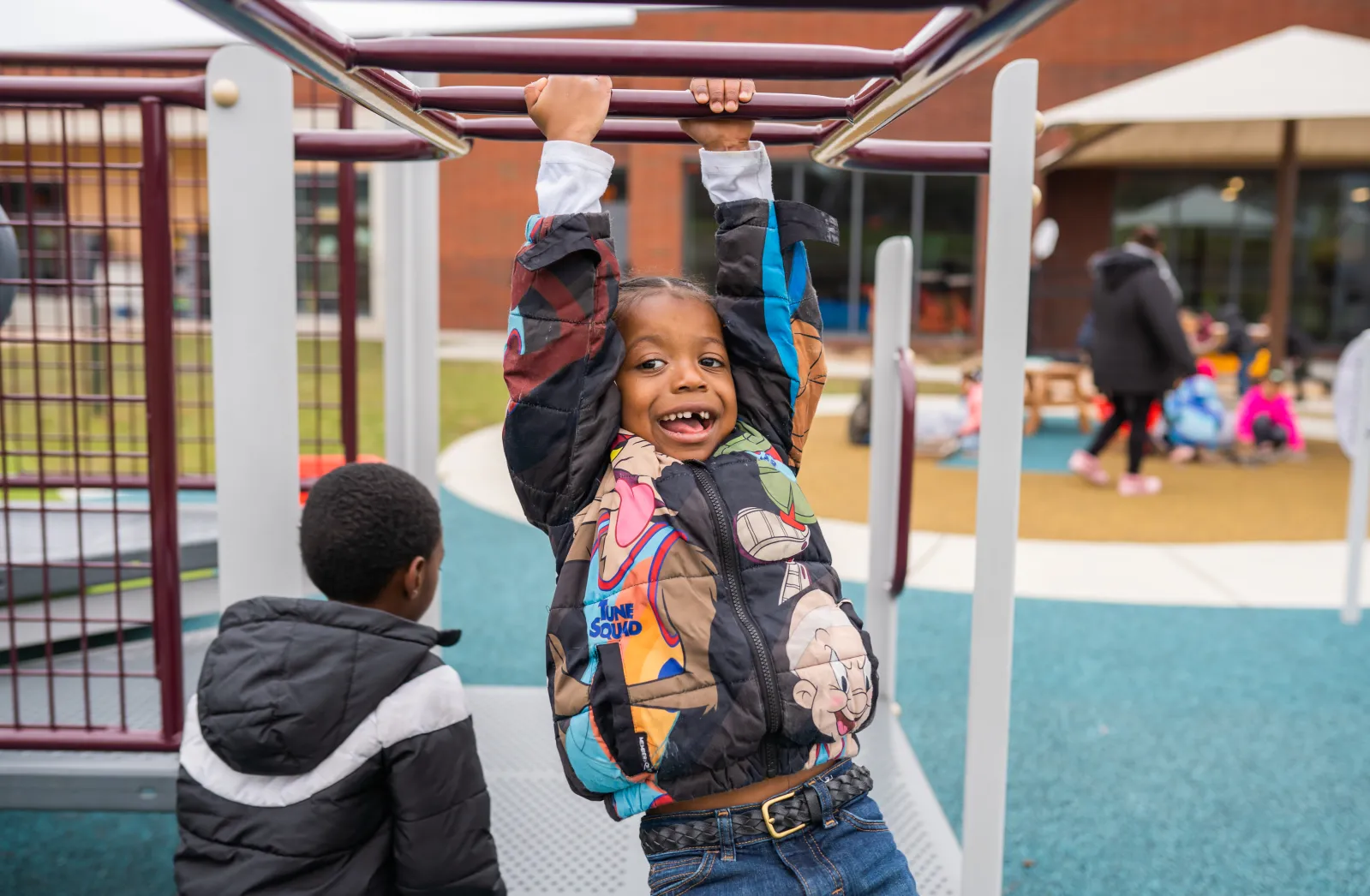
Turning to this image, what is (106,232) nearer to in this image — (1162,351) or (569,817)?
(569,817)

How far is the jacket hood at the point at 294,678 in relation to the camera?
1.61 meters

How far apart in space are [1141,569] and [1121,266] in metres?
3.04

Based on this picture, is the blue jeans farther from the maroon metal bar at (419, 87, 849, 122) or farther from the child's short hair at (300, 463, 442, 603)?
the maroon metal bar at (419, 87, 849, 122)

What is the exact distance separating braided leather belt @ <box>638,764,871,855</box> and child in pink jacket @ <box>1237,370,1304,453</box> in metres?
8.51

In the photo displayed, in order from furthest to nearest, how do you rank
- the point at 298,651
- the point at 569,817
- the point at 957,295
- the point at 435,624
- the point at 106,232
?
1. the point at 957,295
2. the point at 435,624
3. the point at 569,817
4. the point at 106,232
5. the point at 298,651

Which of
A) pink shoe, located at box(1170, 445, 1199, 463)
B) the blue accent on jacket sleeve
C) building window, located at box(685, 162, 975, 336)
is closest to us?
the blue accent on jacket sleeve

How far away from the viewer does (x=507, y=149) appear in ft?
62.2

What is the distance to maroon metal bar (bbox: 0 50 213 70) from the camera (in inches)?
118

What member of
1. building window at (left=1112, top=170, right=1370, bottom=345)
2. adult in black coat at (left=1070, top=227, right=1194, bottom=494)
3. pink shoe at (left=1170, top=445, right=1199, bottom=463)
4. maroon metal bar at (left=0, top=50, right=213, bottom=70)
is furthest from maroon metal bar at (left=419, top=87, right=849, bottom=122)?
building window at (left=1112, top=170, right=1370, bottom=345)

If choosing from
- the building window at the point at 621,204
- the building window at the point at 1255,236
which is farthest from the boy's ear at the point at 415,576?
the building window at the point at 1255,236

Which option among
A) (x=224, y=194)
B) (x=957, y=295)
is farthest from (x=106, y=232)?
(x=957, y=295)

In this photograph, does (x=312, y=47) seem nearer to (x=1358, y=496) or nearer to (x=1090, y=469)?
(x=1358, y=496)

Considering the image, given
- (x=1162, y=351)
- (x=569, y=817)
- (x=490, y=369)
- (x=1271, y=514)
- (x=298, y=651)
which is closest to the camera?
(x=298, y=651)

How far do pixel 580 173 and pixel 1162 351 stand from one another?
659cm
